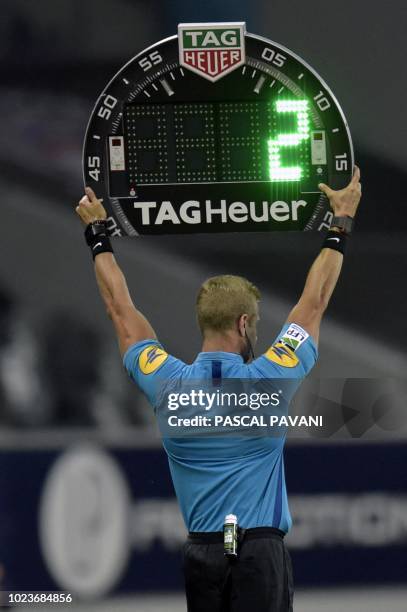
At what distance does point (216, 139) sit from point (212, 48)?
331mm

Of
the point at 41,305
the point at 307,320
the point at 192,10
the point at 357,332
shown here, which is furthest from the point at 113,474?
the point at 192,10

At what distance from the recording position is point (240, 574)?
289 centimetres

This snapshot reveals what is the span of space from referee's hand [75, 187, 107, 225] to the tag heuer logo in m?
0.62

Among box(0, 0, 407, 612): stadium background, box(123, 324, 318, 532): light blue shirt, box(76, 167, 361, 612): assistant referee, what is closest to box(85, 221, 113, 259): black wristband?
box(76, 167, 361, 612): assistant referee

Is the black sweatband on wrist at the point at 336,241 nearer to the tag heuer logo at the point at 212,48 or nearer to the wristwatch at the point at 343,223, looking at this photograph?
the wristwatch at the point at 343,223

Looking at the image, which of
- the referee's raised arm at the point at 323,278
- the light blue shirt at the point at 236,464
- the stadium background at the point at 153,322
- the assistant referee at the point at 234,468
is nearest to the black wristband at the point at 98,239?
the assistant referee at the point at 234,468

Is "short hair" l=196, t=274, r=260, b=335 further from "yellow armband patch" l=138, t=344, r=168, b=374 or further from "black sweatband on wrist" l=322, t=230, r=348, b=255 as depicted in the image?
"black sweatband on wrist" l=322, t=230, r=348, b=255

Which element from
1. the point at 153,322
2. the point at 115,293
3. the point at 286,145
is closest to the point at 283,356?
the point at 115,293

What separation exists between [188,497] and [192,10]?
6.59 feet

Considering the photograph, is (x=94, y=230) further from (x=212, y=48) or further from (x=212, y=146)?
(x=212, y=48)

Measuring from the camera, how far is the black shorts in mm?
2881

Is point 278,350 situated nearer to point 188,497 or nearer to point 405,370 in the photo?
point 188,497

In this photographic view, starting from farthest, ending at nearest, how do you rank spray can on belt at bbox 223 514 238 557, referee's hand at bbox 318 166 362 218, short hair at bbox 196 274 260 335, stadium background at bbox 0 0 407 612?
stadium background at bbox 0 0 407 612
referee's hand at bbox 318 166 362 218
short hair at bbox 196 274 260 335
spray can on belt at bbox 223 514 238 557

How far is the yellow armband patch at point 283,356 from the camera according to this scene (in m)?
3.01
